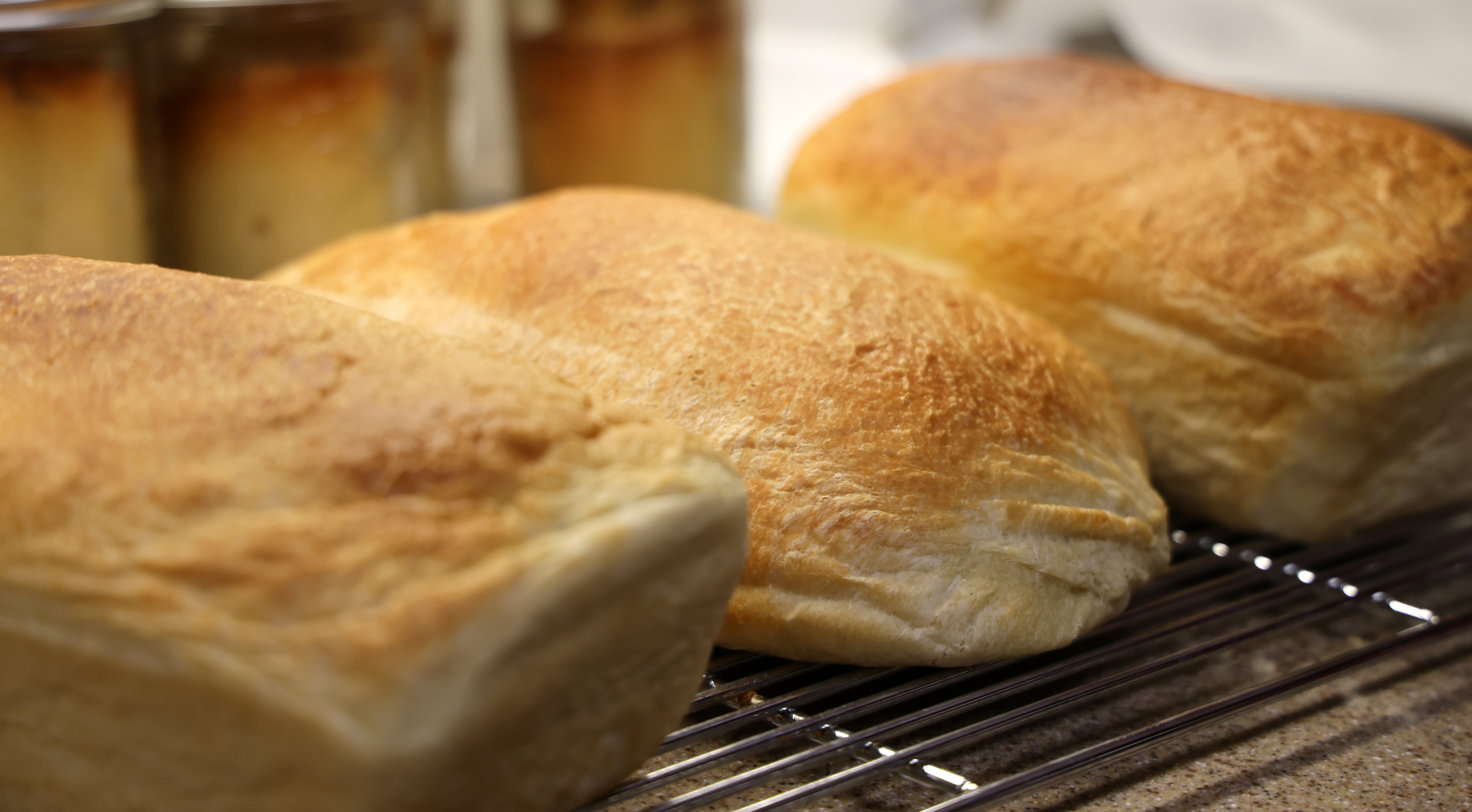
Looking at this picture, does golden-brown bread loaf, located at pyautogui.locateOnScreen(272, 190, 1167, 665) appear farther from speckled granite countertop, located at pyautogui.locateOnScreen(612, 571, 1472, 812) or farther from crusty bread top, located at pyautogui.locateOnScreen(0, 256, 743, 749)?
crusty bread top, located at pyautogui.locateOnScreen(0, 256, 743, 749)

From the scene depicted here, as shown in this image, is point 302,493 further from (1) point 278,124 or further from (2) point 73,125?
(1) point 278,124

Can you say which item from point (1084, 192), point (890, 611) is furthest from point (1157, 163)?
point (890, 611)

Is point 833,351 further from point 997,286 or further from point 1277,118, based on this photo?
point 1277,118

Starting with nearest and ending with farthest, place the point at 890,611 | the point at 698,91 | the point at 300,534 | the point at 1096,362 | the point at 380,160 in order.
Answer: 1. the point at 300,534
2. the point at 890,611
3. the point at 1096,362
4. the point at 380,160
5. the point at 698,91

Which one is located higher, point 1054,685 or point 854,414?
point 854,414

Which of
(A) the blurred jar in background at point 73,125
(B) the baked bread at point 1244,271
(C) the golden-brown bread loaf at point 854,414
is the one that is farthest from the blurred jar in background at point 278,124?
(B) the baked bread at point 1244,271

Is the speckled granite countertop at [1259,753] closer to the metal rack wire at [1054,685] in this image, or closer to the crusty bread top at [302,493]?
the metal rack wire at [1054,685]

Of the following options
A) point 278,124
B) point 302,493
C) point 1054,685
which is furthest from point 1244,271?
point 278,124
